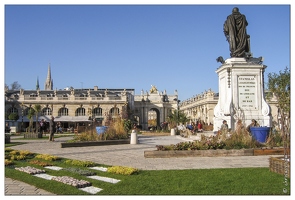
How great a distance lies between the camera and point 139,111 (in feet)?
354

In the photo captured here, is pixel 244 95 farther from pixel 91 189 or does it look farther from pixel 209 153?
pixel 91 189

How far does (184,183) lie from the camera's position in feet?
25.1

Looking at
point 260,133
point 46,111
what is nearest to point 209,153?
point 260,133

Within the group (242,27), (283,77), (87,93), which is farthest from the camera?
(87,93)

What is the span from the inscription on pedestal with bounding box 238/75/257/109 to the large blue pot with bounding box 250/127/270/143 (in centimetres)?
318

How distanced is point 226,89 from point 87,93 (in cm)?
6286

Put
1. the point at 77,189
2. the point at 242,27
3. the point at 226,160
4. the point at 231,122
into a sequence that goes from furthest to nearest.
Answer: the point at 242,27 < the point at 231,122 < the point at 226,160 < the point at 77,189

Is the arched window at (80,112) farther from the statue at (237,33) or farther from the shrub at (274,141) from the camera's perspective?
the shrub at (274,141)

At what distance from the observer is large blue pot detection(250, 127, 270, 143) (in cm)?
1547

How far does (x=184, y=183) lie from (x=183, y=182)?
0.34 feet

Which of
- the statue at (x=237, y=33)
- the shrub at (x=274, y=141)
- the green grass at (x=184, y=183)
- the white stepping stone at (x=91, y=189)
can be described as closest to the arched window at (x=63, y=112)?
the statue at (x=237, y=33)

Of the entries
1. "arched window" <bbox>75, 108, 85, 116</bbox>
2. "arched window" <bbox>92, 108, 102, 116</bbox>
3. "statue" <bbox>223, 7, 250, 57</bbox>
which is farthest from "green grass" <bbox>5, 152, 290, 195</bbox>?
"arched window" <bbox>75, 108, 85, 116</bbox>

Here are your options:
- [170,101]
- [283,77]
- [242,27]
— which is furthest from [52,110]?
[283,77]

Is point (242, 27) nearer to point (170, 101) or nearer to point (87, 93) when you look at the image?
point (87, 93)
